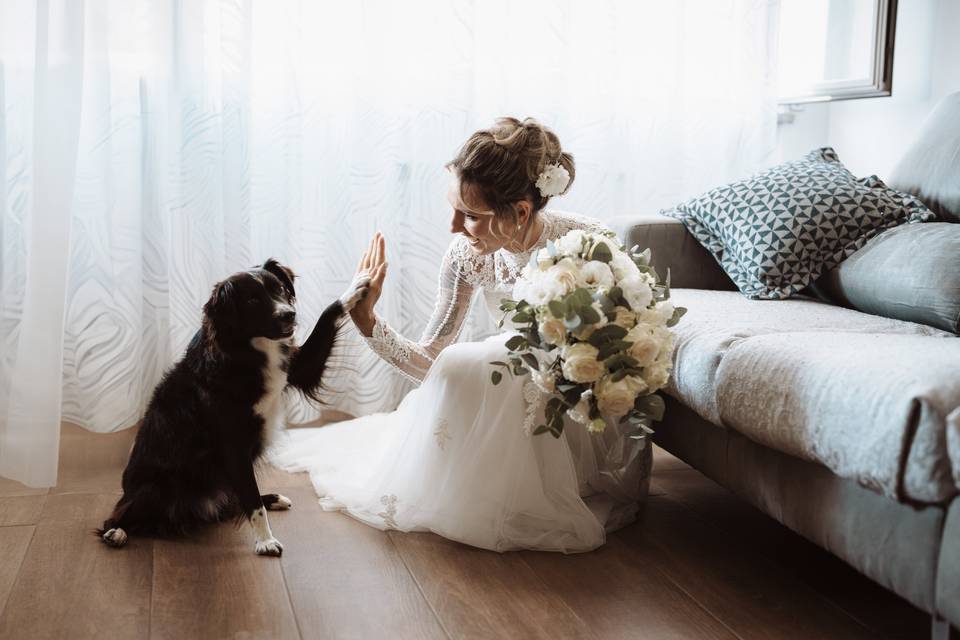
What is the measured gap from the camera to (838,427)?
141cm

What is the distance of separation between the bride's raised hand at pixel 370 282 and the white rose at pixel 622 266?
58 cm

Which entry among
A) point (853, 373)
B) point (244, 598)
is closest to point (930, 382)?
point (853, 373)

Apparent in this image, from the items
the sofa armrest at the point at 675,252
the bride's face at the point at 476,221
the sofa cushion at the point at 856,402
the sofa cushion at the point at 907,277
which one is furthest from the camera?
the sofa armrest at the point at 675,252

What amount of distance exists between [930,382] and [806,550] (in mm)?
797

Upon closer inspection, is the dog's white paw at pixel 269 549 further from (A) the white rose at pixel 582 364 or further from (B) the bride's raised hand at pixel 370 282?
(A) the white rose at pixel 582 364

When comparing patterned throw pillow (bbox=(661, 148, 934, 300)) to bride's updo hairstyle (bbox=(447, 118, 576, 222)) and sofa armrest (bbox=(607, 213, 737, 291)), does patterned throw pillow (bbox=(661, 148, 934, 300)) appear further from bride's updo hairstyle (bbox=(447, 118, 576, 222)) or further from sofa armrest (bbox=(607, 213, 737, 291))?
bride's updo hairstyle (bbox=(447, 118, 576, 222))

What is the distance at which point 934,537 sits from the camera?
1311 millimetres

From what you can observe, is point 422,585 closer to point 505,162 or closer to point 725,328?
point 725,328

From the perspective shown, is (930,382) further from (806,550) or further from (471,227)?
(471,227)

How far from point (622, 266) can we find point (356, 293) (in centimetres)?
64

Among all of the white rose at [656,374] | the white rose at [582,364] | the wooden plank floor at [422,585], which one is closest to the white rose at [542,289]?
the white rose at [582,364]

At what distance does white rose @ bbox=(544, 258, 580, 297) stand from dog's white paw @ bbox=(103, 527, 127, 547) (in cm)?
106

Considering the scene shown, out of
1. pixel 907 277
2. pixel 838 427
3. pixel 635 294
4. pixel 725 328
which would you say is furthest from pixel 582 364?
pixel 907 277

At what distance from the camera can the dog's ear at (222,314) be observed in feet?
6.15
